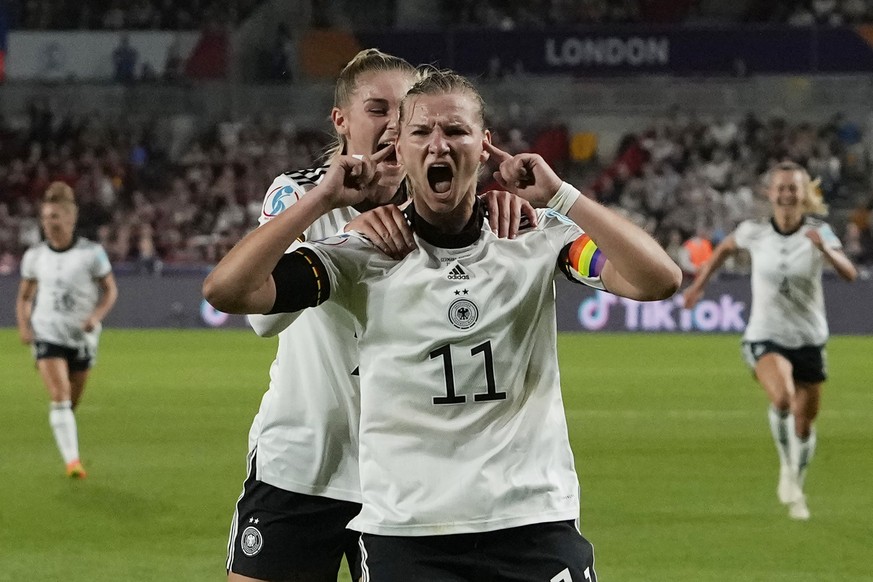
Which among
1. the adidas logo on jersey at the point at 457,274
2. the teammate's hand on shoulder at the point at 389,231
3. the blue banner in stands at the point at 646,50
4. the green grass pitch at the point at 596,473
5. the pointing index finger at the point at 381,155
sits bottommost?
the green grass pitch at the point at 596,473

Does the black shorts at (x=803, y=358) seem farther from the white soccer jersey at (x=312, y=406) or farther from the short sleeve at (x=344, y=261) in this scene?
the short sleeve at (x=344, y=261)

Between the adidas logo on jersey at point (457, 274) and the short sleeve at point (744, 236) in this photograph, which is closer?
the adidas logo on jersey at point (457, 274)

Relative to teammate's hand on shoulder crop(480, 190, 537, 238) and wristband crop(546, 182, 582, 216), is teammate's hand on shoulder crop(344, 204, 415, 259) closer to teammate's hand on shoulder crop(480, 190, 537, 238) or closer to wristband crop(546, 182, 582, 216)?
teammate's hand on shoulder crop(480, 190, 537, 238)

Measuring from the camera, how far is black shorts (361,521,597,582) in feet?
11.2

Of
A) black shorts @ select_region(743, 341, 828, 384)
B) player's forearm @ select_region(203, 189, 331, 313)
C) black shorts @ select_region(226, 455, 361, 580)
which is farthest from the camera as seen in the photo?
black shorts @ select_region(743, 341, 828, 384)

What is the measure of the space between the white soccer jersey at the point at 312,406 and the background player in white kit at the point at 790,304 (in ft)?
19.4

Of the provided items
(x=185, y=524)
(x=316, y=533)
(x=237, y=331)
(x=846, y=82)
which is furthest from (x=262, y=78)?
(x=316, y=533)

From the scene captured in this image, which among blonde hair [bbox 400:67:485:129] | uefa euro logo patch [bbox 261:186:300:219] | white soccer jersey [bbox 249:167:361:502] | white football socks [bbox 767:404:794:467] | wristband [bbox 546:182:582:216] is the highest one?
blonde hair [bbox 400:67:485:129]

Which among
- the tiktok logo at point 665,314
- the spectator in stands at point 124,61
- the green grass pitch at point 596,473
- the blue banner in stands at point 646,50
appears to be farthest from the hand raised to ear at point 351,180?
the spectator in stands at point 124,61

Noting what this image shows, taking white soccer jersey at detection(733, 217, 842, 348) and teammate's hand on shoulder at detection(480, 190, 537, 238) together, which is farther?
white soccer jersey at detection(733, 217, 842, 348)

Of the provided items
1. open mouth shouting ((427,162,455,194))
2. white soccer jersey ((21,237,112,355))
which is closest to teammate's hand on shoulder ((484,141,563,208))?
open mouth shouting ((427,162,455,194))

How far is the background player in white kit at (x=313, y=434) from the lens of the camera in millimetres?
4391

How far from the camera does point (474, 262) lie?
3.56m

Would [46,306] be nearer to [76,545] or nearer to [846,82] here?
[76,545]
